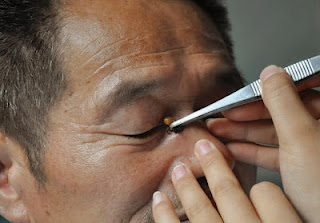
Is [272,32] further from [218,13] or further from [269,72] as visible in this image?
[269,72]

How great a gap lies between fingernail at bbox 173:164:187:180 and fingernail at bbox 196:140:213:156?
0.16 feet

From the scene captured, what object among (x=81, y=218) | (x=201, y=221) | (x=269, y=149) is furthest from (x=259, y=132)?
(x=81, y=218)

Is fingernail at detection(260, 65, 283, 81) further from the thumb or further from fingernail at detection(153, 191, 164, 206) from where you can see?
fingernail at detection(153, 191, 164, 206)

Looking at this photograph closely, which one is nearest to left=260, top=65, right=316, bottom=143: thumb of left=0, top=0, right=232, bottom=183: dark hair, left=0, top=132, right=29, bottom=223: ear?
left=0, top=0, right=232, bottom=183: dark hair

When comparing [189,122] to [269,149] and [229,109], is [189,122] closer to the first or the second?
[229,109]


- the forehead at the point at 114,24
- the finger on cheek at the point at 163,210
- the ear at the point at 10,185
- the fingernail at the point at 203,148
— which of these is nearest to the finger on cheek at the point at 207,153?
the fingernail at the point at 203,148

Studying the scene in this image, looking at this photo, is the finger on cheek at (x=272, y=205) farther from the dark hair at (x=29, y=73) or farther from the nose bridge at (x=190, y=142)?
the dark hair at (x=29, y=73)

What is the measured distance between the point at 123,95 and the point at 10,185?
0.45 meters

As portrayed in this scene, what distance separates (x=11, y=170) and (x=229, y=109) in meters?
Answer: 0.60

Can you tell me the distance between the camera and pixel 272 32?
198 cm

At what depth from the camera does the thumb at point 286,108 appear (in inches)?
32.5

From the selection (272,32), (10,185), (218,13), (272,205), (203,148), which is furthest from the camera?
(272,32)

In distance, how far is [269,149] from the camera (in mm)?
1103

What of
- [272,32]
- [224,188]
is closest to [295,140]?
[224,188]
